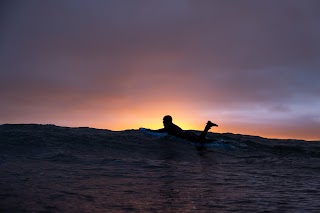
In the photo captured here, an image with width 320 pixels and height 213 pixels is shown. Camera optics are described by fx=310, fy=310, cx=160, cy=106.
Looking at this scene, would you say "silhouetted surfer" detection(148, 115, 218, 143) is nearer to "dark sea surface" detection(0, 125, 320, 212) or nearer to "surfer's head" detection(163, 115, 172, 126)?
"surfer's head" detection(163, 115, 172, 126)

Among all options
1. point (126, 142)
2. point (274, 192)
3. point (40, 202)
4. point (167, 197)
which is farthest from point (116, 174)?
point (126, 142)

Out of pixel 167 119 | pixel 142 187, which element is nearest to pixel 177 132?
pixel 167 119

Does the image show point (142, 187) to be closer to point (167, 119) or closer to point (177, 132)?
point (177, 132)

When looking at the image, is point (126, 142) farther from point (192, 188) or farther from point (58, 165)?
point (192, 188)

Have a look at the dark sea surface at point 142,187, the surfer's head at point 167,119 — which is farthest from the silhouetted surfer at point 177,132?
the dark sea surface at point 142,187

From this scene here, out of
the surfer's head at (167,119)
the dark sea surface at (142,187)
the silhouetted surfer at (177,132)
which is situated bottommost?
the dark sea surface at (142,187)

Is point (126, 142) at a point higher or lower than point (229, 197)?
higher

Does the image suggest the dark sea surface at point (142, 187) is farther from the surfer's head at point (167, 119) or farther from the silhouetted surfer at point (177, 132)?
the surfer's head at point (167, 119)

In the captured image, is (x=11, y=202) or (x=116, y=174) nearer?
(x=11, y=202)

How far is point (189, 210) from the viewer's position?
6.07 m

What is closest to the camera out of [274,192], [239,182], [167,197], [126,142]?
[167,197]

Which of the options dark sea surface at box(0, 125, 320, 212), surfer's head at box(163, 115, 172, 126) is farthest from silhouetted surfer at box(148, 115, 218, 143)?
dark sea surface at box(0, 125, 320, 212)

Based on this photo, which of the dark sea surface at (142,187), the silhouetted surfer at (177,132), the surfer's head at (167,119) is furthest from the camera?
the surfer's head at (167,119)

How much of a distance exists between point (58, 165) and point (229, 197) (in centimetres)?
694
